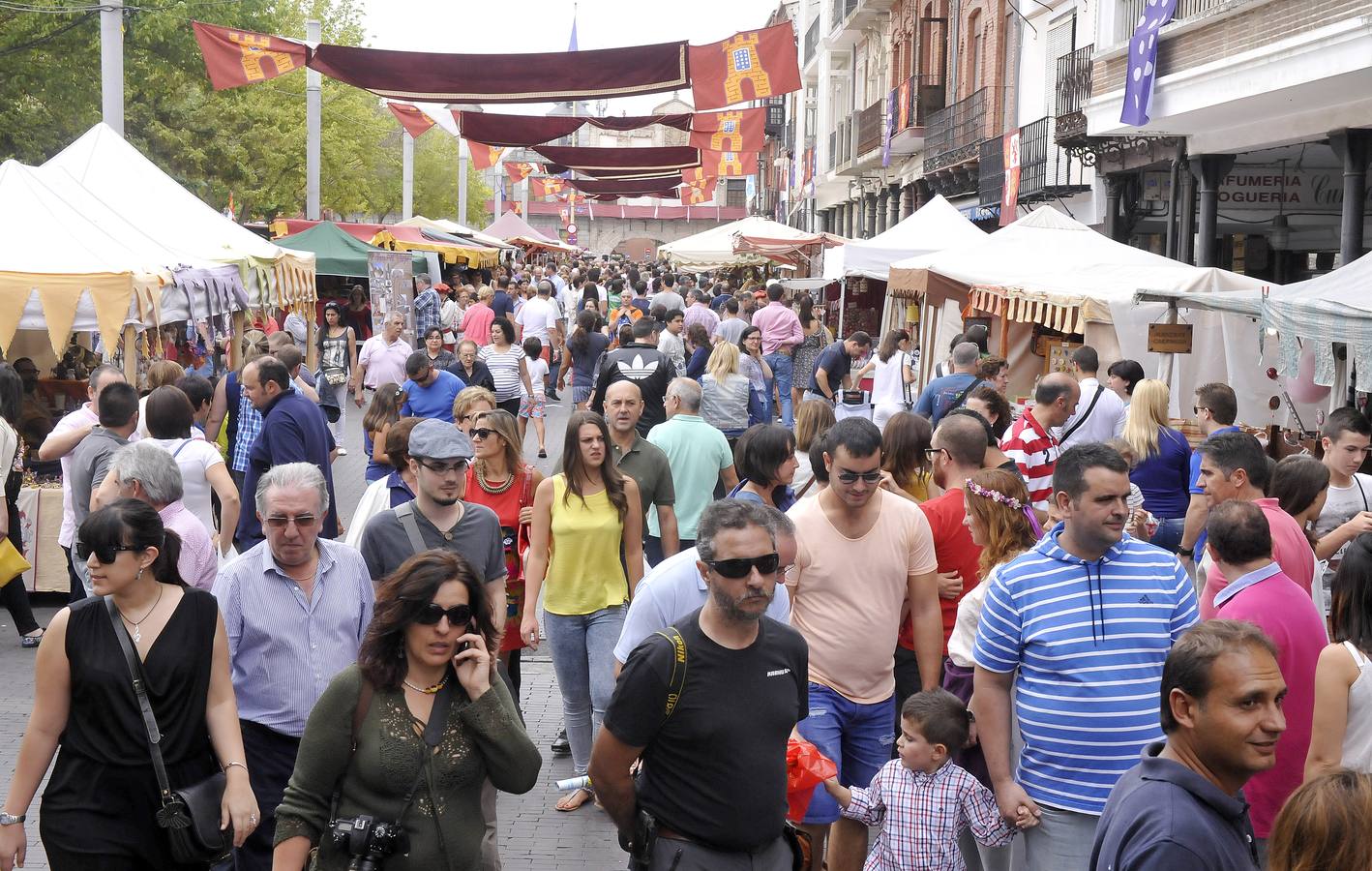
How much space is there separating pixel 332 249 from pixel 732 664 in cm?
1831

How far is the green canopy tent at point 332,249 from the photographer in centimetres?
2023

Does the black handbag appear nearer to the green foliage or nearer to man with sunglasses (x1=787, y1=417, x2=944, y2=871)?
man with sunglasses (x1=787, y1=417, x2=944, y2=871)

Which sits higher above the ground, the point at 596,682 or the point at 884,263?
the point at 884,263

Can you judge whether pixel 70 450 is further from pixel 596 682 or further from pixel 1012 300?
pixel 1012 300

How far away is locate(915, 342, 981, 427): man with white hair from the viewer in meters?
9.98

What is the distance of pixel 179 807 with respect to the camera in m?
3.93

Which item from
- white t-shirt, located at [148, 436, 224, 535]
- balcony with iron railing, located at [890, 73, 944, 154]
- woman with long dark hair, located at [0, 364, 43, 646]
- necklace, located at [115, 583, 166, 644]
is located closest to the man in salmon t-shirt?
necklace, located at [115, 583, 166, 644]

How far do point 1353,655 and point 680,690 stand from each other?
1809mm

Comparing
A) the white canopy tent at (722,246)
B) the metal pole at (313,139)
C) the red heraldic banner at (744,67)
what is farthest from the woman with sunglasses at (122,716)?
the white canopy tent at (722,246)

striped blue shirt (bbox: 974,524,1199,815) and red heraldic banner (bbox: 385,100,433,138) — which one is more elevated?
red heraldic banner (bbox: 385,100,433,138)

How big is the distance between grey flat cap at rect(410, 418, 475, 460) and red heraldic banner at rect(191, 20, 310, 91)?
37.6 feet

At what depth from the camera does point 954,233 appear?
17391 millimetres

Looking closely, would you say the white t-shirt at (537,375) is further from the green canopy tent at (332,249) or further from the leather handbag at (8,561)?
the leather handbag at (8,561)

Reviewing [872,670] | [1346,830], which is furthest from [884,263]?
[1346,830]
